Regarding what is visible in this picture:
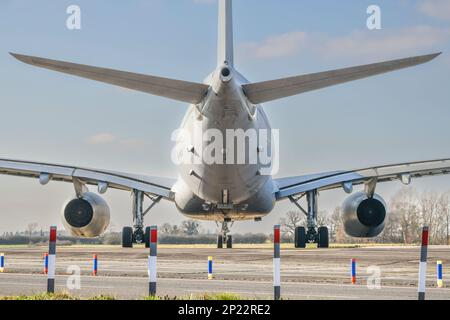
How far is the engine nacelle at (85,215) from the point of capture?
31781 mm

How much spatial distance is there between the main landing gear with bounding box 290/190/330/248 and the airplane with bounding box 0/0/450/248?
0.14 ft

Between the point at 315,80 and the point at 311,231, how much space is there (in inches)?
672

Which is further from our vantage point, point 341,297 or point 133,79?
point 133,79

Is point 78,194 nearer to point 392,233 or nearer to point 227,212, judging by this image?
point 227,212

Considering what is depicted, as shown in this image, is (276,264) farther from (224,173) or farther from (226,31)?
(226,31)

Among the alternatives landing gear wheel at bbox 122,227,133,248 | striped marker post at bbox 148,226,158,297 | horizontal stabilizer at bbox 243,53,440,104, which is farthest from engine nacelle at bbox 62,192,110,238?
striped marker post at bbox 148,226,158,297

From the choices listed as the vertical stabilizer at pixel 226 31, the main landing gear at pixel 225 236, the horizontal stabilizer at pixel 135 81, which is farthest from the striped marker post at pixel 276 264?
the main landing gear at pixel 225 236

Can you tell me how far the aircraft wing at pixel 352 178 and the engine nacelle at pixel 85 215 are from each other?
7.74 meters

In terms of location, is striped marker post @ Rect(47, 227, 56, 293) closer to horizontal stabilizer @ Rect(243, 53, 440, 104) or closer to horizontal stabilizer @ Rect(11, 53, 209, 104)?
horizontal stabilizer @ Rect(11, 53, 209, 104)

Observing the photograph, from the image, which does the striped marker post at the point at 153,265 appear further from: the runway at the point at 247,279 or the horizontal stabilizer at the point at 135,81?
the horizontal stabilizer at the point at 135,81

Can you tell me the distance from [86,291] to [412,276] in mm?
8018

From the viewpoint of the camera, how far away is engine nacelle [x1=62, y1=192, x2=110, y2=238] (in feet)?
104
